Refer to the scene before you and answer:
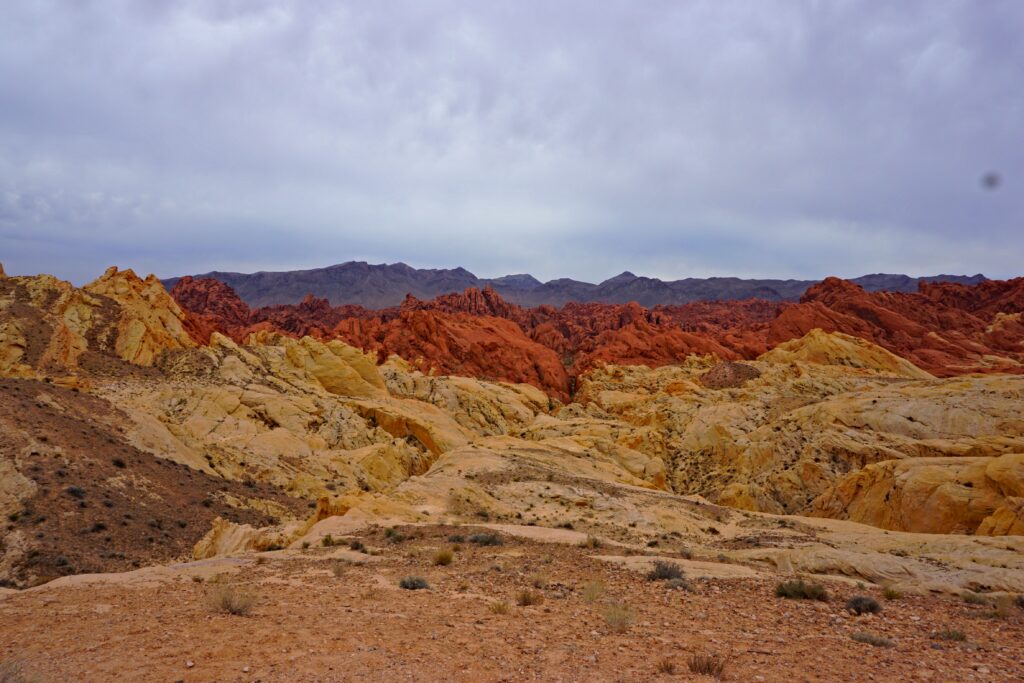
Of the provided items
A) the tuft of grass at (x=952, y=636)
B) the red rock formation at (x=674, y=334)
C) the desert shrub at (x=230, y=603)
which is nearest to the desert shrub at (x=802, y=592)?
the tuft of grass at (x=952, y=636)

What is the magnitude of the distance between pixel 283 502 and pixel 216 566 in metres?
16.0

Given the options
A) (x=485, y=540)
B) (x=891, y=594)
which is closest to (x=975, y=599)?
(x=891, y=594)

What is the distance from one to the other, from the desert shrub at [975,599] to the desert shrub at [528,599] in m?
7.79

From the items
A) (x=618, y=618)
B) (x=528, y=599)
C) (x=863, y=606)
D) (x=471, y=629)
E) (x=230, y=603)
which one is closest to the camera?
(x=471, y=629)

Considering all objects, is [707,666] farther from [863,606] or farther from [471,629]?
[863,606]

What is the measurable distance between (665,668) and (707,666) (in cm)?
46

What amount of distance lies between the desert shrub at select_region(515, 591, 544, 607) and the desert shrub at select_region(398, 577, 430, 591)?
1.84m

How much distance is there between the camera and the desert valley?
7.21 m

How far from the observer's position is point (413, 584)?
1008cm

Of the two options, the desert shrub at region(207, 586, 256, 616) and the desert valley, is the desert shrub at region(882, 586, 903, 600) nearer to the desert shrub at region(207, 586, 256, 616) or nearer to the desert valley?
the desert valley

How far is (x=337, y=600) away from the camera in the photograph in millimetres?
9258

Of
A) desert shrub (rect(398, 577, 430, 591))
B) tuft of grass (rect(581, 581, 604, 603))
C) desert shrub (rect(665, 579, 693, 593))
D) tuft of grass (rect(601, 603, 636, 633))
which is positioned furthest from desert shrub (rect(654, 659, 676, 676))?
desert shrub (rect(398, 577, 430, 591))

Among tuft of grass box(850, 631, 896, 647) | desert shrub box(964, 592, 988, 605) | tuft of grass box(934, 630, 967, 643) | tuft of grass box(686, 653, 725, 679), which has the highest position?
tuft of grass box(686, 653, 725, 679)

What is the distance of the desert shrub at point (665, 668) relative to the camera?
6359 mm
